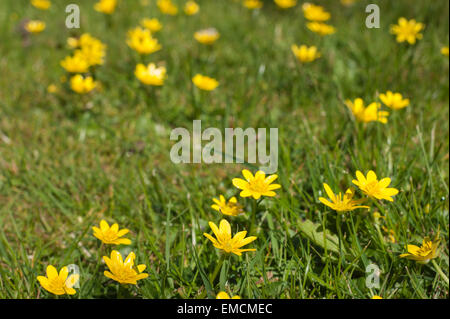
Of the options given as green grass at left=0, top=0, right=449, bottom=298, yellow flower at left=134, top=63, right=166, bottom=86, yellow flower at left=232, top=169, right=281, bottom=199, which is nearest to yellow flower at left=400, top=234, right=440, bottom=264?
green grass at left=0, top=0, right=449, bottom=298

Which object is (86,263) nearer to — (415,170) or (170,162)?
(170,162)

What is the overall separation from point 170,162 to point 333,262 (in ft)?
3.80

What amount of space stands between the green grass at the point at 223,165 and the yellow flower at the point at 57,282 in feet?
0.22

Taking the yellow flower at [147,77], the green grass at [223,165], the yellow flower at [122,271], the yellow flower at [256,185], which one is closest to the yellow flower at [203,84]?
the green grass at [223,165]

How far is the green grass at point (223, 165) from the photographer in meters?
1.76

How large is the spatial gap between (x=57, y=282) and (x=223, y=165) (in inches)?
46.0

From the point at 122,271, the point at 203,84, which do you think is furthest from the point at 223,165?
the point at 122,271

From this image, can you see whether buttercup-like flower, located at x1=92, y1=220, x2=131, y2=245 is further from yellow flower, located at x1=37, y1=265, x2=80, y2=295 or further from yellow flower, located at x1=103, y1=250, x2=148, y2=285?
yellow flower, located at x1=37, y1=265, x2=80, y2=295

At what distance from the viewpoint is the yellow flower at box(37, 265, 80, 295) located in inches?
60.6

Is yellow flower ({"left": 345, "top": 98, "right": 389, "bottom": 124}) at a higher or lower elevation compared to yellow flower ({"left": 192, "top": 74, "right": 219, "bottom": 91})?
lower

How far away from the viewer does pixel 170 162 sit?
253cm

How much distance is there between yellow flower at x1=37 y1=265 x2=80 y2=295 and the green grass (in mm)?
66

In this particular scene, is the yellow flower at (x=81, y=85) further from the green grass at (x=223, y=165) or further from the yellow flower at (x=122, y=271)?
the yellow flower at (x=122, y=271)
